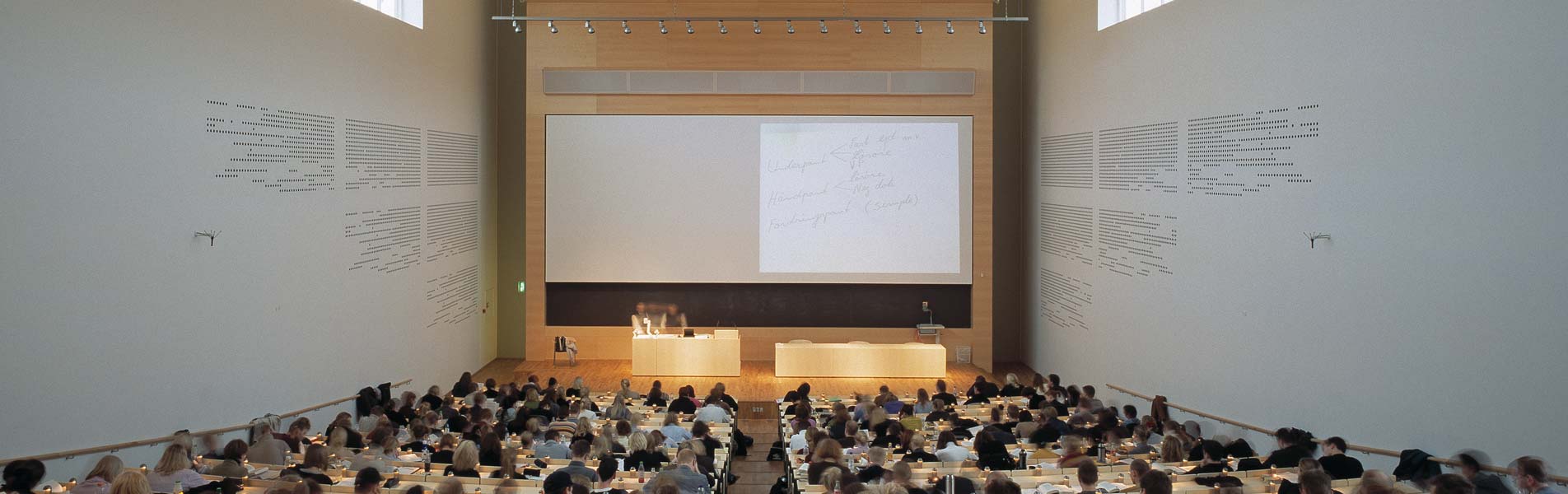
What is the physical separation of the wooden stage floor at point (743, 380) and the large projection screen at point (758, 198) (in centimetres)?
138

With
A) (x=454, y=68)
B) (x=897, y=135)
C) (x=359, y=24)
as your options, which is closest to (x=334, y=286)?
(x=359, y=24)

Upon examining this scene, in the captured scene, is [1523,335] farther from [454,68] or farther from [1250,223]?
[454,68]

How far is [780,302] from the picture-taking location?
17.4 meters

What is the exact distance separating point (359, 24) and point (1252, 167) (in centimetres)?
951

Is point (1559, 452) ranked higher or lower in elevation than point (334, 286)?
lower

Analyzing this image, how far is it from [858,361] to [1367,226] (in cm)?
843

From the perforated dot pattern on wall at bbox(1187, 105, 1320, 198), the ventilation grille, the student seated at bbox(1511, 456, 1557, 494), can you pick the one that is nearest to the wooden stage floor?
the ventilation grille

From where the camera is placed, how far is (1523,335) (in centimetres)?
749

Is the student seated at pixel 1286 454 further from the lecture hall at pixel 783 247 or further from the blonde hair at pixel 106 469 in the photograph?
the blonde hair at pixel 106 469

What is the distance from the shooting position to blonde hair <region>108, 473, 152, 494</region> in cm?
600

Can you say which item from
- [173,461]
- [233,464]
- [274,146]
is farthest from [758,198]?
[173,461]

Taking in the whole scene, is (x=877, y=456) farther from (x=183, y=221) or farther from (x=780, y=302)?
(x=780, y=302)

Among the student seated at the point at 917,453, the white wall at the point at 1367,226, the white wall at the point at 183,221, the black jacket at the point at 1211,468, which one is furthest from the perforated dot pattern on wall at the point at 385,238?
the black jacket at the point at 1211,468

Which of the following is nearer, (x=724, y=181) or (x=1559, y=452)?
(x=1559, y=452)
